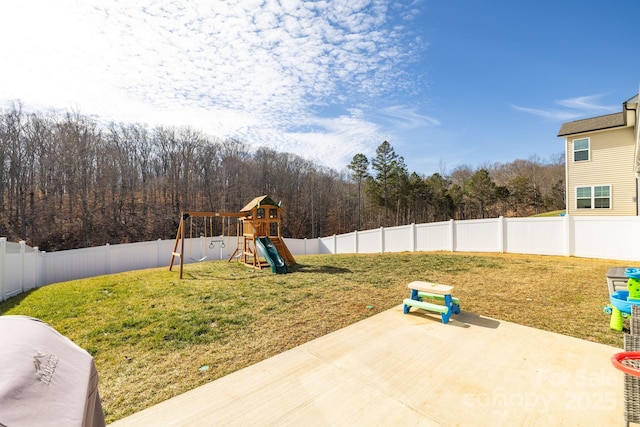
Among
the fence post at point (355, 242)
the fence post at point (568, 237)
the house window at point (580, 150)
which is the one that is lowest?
the fence post at point (355, 242)

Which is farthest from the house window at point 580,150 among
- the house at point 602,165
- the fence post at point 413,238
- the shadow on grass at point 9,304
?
the shadow on grass at point 9,304

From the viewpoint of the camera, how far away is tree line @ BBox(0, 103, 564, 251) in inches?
924

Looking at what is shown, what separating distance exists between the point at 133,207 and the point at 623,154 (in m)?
36.9

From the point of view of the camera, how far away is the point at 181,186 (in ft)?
104

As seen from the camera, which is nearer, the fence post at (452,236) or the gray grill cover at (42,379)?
the gray grill cover at (42,379)

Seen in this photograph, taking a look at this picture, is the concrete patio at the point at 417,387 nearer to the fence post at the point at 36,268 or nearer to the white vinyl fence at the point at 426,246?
the white vinyl fence at the point at 426,246

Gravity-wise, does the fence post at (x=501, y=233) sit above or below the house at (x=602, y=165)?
below

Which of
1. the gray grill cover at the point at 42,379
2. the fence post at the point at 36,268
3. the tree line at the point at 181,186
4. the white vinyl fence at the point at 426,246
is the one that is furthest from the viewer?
the tree line at the point at 181,186

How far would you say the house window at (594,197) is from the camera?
1302cm

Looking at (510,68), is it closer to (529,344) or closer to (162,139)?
(529,344)

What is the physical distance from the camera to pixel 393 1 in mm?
7855

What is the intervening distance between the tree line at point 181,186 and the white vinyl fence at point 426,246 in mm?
5289

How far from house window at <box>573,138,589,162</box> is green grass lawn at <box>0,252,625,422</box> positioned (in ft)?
25.0

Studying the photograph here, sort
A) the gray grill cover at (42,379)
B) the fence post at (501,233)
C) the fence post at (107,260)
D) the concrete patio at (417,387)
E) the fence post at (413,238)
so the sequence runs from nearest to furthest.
A: 1. the gray grill cover at (42,379)
2. the concrete patio at (417,387)
3. the fence post at (501,233)
4. the fence post at (107,260)
5. the fence post at (413,238)
